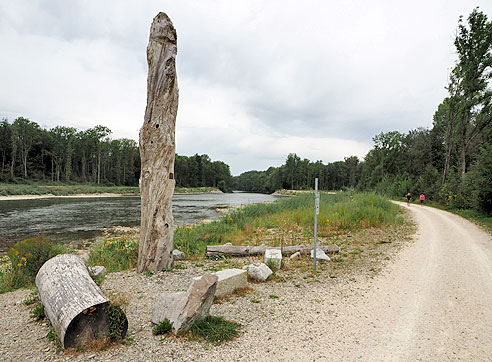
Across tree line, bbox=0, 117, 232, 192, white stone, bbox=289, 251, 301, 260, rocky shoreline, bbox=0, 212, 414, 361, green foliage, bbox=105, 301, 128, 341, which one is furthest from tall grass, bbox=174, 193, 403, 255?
tree line, bbox=0, 117, 232, 192

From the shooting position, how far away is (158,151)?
6.08 metres

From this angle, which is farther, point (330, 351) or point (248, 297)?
point (248, 297)

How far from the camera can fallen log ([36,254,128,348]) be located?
10.3 feet

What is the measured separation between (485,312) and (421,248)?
467cm

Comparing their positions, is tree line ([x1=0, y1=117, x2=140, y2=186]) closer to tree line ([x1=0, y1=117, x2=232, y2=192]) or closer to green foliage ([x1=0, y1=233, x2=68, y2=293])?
tree line ([x1=0, y1=117, x2=232, y2=192])

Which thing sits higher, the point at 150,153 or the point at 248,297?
the point at 150,153

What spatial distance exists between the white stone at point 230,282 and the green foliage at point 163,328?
56.3 inches

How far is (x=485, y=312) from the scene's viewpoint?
449 centimetres

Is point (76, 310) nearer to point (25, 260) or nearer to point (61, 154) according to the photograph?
point (25, 260)

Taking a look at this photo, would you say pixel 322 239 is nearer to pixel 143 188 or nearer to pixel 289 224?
pixel 289 224

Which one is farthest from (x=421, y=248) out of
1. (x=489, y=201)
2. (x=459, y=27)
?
(x=459, y=27)

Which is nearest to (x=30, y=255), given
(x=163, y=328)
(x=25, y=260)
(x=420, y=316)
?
(x=25, y=260)

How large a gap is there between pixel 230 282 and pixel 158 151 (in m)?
3.27

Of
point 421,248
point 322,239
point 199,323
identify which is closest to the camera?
point 199,323
